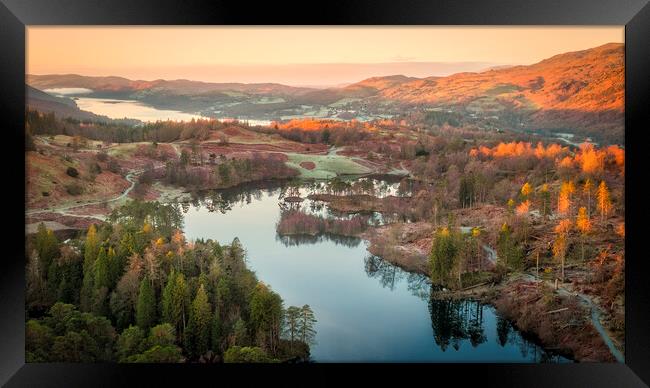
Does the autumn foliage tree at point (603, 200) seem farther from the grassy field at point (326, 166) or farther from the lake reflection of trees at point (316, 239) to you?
the lake reflection of trees at point (316, 239)

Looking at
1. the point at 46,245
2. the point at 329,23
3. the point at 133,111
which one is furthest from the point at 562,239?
the point at 46,245

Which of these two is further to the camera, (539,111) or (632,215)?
(539,111)

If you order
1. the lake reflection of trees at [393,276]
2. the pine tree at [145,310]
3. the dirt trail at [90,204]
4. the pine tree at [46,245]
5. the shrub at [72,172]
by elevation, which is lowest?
the pine tree at [145,310]

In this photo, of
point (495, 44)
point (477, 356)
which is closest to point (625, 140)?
point (495, 44)

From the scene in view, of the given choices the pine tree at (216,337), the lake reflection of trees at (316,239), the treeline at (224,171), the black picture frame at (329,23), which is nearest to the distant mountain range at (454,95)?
the black picture frame at (329,23)

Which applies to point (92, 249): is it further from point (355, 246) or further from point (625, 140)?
point (625, 140)

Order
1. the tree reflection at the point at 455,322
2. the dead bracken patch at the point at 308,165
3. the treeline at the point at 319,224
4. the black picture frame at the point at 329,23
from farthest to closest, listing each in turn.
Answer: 1. the dead bracken patch at the point at 308,165
2. the treeline at the point at 319,224
3. the tree reflection at the point at 455,322
4. the black picture frame at the point at 329,23

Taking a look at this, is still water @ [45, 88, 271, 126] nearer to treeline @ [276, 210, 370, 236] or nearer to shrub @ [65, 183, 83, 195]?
shrub @ [65, 183, 83, 195]
